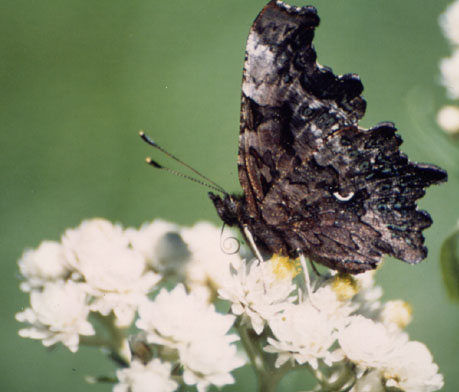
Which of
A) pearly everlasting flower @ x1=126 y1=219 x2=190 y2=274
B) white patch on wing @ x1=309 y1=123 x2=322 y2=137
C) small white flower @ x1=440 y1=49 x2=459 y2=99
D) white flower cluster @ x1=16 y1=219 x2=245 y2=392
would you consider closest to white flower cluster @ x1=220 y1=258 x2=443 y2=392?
white flower cluster @ x1=16 y1=219 x2=245 y2=392

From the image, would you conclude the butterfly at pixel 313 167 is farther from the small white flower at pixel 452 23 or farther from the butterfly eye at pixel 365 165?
the small white flower at pixel 452 23

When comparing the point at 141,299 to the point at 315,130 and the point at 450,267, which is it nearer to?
the point at 315,130

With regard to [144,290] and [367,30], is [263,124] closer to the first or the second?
[144,290]

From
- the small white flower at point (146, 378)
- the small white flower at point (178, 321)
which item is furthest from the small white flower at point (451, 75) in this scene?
the small white flower at point (146, 378)

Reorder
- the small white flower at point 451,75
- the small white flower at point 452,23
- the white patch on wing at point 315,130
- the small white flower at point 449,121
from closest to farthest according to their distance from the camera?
the white patch on wing at point 315,130
the small white flower at point 449,121
the small white flower at point 451,75
the small white flower at point 452,23

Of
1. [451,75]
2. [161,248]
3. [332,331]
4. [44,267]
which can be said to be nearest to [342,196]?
[332,331]

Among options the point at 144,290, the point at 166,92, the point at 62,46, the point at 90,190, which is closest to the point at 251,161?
the point at 144,290
